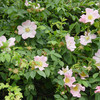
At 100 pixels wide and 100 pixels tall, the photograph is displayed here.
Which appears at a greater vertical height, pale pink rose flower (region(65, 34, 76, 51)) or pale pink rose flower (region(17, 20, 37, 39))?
pale pink rose flower (region(17, 20, 37, 39))

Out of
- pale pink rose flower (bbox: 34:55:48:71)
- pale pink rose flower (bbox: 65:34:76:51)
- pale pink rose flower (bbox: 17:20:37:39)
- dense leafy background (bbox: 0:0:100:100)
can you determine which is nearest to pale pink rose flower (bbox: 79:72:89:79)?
dense leafy background (bbox: 0:0:100:100)

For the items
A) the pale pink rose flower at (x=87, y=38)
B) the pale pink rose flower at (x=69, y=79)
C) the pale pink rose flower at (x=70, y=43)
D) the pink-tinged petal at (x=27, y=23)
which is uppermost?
the pink-tinged petal at (x=27, y=23)

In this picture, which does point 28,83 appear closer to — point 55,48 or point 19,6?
point 55,48

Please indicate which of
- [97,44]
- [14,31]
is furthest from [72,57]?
[14,31]

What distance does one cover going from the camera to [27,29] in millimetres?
1556

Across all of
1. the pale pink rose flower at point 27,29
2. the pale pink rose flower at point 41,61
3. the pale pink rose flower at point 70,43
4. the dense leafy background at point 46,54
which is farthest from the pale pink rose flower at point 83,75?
the pale pink rose flower at point 27,29

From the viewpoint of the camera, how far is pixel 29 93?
1471 millimetres

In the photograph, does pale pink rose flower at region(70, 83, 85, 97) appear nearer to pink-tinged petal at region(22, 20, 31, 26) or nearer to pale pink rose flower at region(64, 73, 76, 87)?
pale pink rose flower at region(64, 73, 76, 87)

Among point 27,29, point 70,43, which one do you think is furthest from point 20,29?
point 70,43

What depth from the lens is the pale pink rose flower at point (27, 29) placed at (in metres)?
1.53

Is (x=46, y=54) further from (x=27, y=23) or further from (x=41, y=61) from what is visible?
(x=27, y=23)

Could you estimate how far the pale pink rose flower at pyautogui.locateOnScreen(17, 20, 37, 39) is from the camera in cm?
153

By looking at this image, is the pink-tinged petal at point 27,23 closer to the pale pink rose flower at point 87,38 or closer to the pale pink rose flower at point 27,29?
the pale pink rose flower at point 27,29

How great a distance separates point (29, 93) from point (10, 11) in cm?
67
